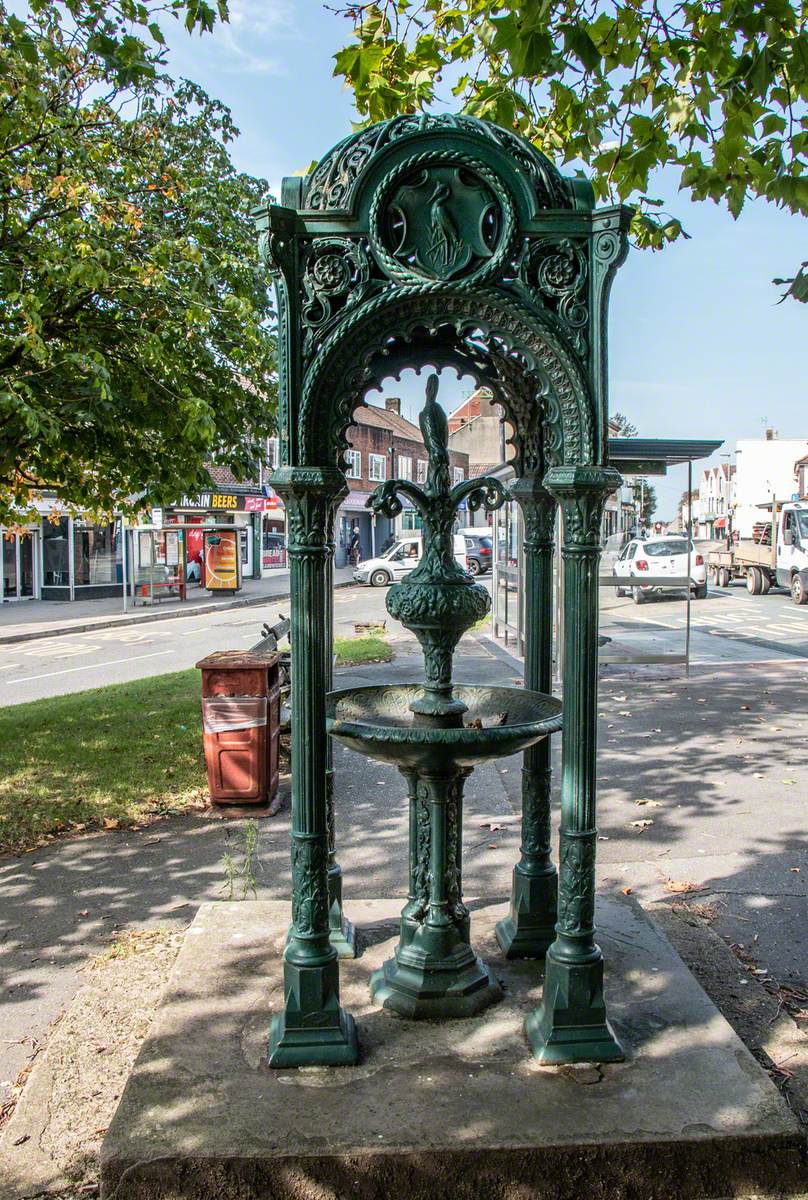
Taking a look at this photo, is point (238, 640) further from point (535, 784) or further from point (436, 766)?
point (436, 766)

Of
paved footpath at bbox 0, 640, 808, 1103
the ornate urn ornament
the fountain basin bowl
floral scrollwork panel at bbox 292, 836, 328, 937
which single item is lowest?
paved footpath at bbox 0, 640, 808, 1103

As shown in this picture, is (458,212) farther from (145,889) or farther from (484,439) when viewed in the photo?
(484,439)

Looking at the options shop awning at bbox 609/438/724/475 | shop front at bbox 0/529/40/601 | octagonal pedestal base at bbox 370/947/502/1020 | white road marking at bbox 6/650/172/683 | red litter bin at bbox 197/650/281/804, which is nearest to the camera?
octagonal pedestal base at bbox 370/947/502/1020

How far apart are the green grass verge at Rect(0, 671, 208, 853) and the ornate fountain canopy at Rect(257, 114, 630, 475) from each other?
4516mm

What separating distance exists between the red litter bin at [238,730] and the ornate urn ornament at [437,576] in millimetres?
3379

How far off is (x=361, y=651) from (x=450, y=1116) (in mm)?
12678

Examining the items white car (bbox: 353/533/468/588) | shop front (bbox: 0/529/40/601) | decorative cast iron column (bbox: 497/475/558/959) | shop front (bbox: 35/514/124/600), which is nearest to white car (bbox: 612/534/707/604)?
white car (bbox: 353/533/468/588)

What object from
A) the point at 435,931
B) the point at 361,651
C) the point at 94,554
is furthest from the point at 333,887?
the point at 94,554

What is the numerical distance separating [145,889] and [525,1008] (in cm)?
281

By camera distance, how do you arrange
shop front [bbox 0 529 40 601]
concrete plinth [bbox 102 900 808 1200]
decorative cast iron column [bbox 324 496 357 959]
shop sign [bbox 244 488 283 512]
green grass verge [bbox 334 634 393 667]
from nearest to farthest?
concrete plinth [bbox 102 900 808 1200]
decorative cast iron column [bbox 324 496 357 959]
green grass verge [bbox 334 634 393 667]
shop front [bbox 0 529 40 601]
shop sign [bbox 244 488 283 512]

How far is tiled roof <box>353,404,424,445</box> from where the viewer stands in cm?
5374

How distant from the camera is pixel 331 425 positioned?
3.39 m

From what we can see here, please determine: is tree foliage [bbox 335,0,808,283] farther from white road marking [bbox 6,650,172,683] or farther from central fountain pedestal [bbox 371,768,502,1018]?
white road marking [bbox 6,650,172,683]

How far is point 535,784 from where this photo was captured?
4188mm
